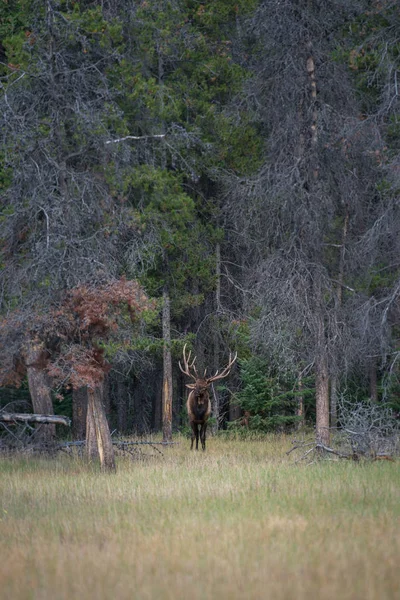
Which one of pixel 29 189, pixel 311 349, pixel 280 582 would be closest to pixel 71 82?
pixel 29 189

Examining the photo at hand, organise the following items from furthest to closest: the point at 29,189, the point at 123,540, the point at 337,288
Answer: the point at 337,288, the point at 29,189, the point at 123,540

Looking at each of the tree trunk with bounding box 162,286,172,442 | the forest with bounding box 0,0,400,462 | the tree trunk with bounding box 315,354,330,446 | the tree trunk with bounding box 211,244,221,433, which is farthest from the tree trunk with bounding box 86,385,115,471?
the tree trunk with bounding box 211,244,221,433

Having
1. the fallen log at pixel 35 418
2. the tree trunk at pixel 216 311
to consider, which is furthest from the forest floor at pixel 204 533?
the tree trunk at pixel 216 311

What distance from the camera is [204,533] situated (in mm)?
8898

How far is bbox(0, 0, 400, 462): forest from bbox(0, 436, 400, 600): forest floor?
8.63 feet

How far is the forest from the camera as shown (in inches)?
610

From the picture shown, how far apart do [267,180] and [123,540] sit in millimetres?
9895

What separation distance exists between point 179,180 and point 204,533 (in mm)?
13882

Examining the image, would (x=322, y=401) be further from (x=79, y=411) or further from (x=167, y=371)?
(x=79, y=411)

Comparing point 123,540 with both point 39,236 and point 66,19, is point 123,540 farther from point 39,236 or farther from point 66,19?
point 66,19

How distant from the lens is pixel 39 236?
17.1m

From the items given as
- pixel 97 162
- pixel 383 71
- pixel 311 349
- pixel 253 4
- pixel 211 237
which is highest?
pixel 253 4

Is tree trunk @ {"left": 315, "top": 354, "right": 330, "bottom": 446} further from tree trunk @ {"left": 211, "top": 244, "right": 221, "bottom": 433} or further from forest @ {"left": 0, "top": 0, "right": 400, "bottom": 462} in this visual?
tree trunk @ {"left": 211, "top": 244, "right": 221, "bottom": 433}

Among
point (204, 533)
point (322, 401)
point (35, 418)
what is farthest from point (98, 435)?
point (204, 533)
